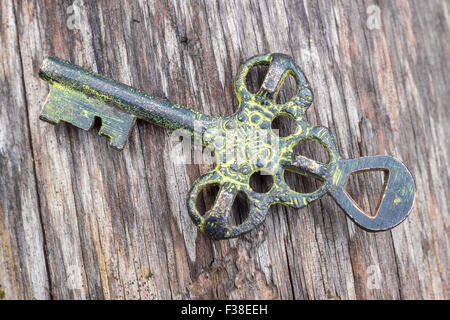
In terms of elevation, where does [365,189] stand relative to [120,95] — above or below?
below

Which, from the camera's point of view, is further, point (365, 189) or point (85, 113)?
point (365, 189)

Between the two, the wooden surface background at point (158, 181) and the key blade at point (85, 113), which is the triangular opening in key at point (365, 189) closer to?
the wooden surface background at point (158, 181)

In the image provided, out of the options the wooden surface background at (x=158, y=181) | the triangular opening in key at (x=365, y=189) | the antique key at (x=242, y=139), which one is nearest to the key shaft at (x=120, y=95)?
the antique key at (x=242, y=139)

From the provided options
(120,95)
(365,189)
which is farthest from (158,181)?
(365,189)

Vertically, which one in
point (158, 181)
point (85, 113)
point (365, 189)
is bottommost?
point (365, 189)

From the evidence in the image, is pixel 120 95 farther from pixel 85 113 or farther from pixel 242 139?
pixel 242 139

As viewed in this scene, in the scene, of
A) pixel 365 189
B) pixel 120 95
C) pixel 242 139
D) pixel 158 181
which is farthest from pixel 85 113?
pixel 365 189
